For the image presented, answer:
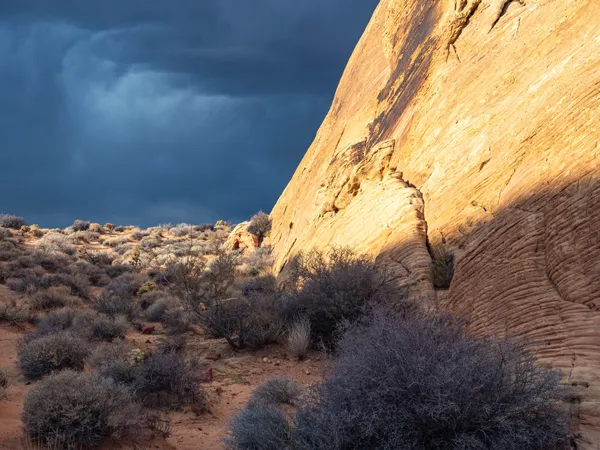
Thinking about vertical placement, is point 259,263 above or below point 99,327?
above

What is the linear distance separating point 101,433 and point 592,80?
8.41 metres

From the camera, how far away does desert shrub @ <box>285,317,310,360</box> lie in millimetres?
9562

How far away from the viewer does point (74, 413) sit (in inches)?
198

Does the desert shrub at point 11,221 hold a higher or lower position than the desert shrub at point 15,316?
higher

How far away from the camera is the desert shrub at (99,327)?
10.7m

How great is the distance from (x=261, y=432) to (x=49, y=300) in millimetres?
12300

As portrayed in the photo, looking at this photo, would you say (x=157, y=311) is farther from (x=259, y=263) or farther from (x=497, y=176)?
(x=497, y=176)

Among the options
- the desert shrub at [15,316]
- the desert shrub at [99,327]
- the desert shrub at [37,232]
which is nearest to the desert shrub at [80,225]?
the desert shrub at [37,232]

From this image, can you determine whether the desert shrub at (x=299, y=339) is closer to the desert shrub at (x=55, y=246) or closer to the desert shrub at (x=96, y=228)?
the desert shrub at (x=55, y=246)

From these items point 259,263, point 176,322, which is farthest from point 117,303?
point 259,263

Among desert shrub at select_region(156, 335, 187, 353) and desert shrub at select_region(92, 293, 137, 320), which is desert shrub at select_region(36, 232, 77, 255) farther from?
desert shrub at select_region(156, 335, 187, 353)

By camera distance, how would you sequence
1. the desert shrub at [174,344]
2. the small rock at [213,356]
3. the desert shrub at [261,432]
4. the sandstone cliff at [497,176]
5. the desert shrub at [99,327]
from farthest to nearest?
the desert shrub at [99,327], the small rock at [213,356], the desert shrub at [174,344], the sandstone cliff at [497,176], the desert shrub at [261,432]

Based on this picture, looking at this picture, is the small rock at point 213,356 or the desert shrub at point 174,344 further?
the small rock at point 213,356

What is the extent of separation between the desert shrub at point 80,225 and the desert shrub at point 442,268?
40.4 metres
